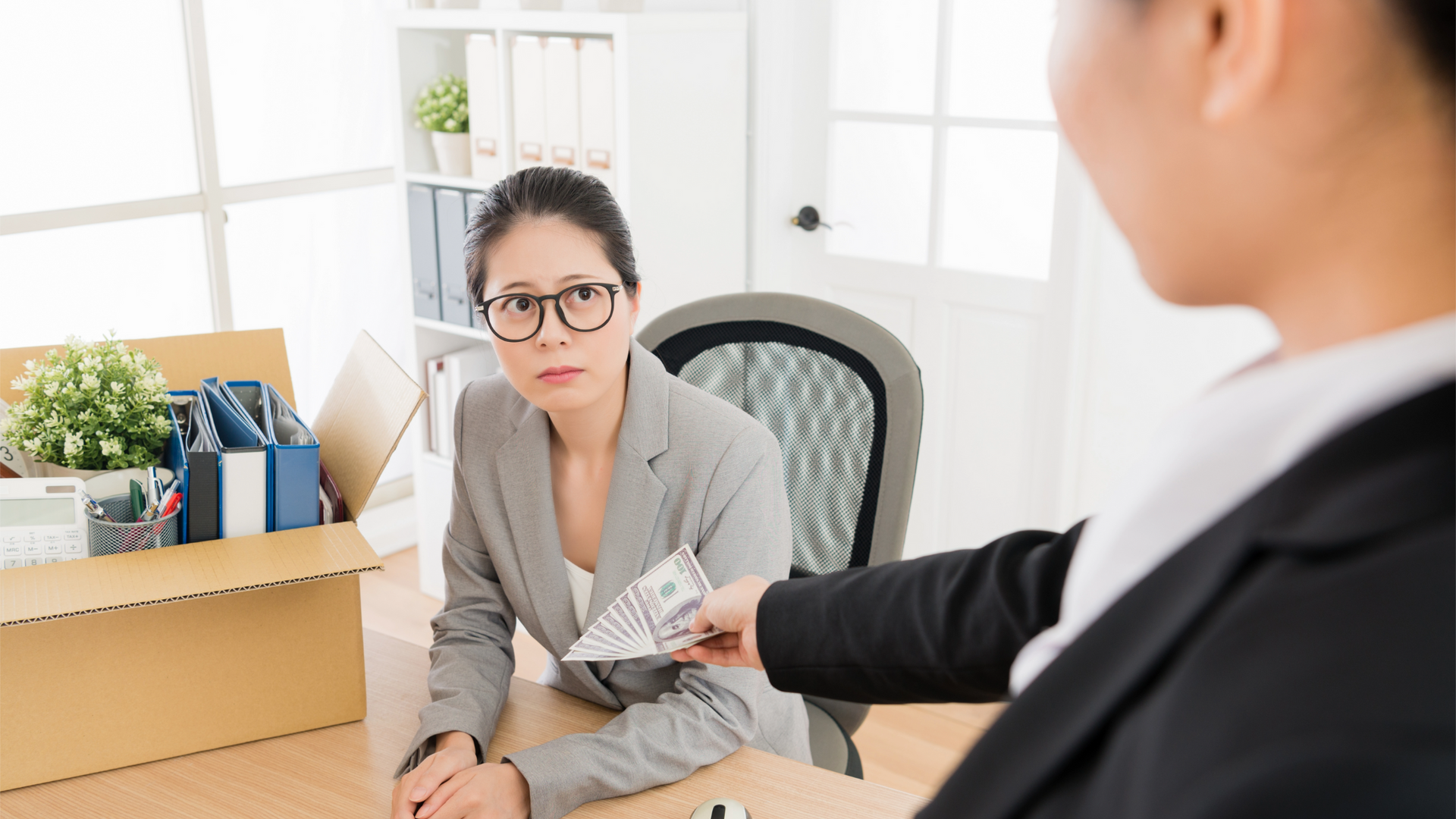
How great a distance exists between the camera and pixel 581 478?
4.70ft

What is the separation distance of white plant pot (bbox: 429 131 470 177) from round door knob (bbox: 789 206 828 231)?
964 mm

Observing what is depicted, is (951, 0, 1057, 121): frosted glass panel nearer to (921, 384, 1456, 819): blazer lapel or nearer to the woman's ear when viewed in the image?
the woman's ear

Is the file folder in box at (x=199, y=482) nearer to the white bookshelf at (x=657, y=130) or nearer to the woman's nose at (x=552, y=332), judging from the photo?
the woman's nose at (x=552, y=332)

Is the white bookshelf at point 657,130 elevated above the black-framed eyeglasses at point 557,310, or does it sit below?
above

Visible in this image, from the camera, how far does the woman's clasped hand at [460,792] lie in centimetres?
102

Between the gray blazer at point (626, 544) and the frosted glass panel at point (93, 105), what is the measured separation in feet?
6.62

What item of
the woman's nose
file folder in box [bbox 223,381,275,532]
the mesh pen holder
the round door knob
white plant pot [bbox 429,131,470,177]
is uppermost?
white plant pot [bbox 429,131,470,177]

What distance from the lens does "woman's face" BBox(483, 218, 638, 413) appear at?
52.7 inches

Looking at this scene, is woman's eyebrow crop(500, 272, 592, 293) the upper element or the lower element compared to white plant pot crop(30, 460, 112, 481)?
upper

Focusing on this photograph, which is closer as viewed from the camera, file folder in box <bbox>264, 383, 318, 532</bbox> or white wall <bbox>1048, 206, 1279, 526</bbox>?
file folder in box <bbox>264, 383, 318, 532</bbox>

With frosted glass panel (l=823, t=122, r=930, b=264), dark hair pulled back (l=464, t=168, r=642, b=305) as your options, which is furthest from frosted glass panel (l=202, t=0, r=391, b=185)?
dark hair pulled back (l=464, t=168, r=642, b=305)

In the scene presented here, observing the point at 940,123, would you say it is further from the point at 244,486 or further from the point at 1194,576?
the point at 1194,576

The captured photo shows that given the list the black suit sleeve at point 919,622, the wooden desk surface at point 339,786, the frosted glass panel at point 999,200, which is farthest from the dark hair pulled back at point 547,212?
the frosted glass panel at point 999,200

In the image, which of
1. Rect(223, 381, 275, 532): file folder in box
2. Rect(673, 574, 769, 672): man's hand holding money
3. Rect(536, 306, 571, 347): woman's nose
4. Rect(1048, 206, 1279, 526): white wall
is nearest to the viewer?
Rect(673, 574, 769, 672): man's hand holding money
